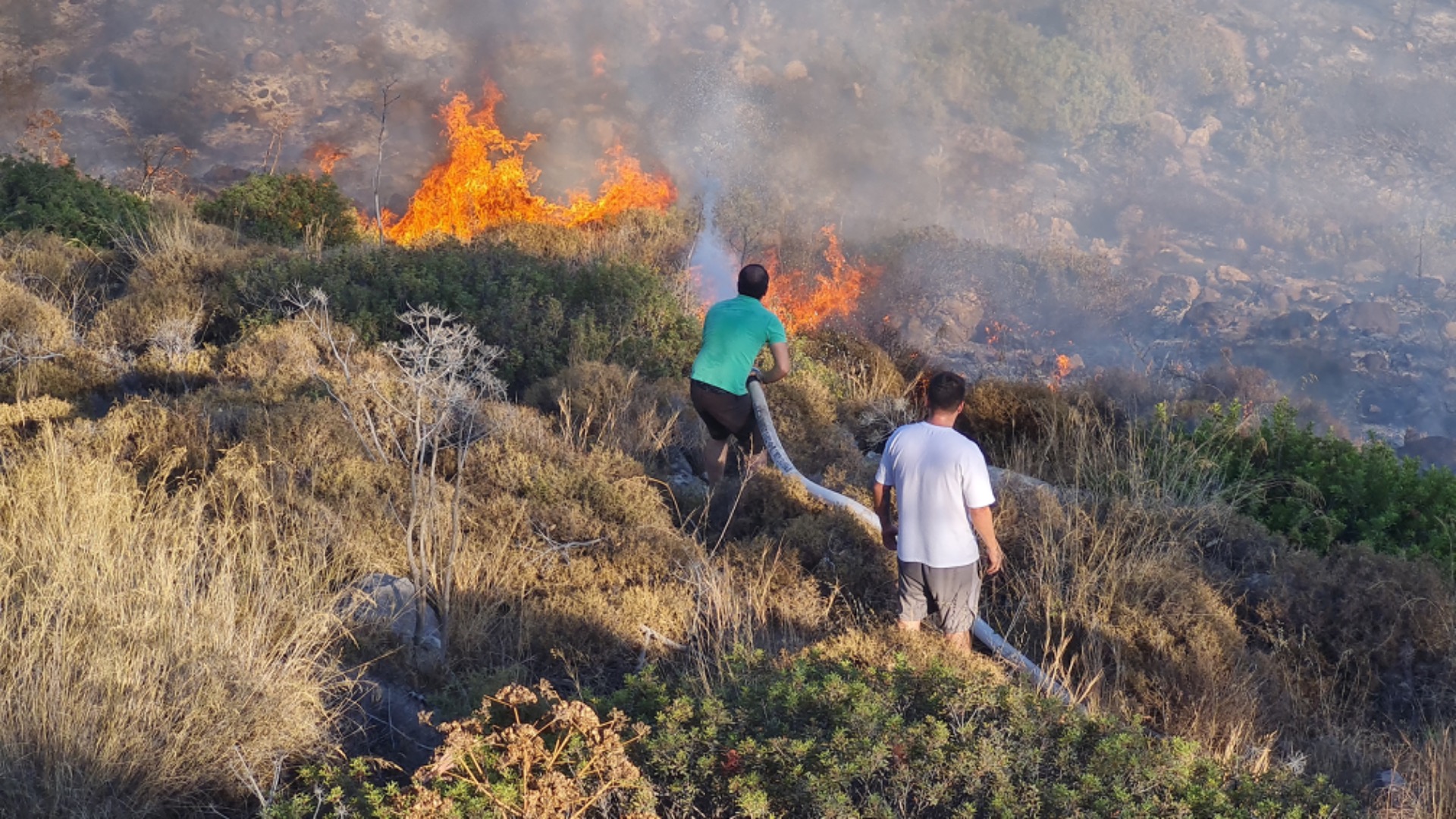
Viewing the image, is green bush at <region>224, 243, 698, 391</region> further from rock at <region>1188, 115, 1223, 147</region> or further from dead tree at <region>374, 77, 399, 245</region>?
rock at <region>1188, 115, 1223, 147</region>

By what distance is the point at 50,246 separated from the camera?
36.1 ft

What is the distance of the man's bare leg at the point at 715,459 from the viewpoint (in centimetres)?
768

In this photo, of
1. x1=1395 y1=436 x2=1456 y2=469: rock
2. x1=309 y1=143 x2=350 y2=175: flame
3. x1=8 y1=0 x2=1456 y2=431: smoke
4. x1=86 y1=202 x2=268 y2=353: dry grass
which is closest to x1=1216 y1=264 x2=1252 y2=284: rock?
x1=8 y1=0 x2=1456 y2=431: smoke

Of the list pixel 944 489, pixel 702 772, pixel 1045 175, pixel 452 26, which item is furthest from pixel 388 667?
pixel 1045 175

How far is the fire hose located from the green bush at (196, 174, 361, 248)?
8.02m

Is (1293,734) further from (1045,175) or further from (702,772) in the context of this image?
(1045,175)

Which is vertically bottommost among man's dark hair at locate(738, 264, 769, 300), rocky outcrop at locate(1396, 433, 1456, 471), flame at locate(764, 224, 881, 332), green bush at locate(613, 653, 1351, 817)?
rocky outcrop at locate(1396, 433, 1456, 471)

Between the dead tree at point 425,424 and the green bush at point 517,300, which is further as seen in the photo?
the green bush at point 517,300

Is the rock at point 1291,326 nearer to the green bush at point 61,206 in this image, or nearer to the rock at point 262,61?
the green bush at point 61,206

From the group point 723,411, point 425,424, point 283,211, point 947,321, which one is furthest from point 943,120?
point 425,424

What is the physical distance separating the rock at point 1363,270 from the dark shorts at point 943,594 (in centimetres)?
2513

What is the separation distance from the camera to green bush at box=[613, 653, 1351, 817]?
3441mm

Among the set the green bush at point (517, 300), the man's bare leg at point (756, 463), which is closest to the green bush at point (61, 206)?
the green bush at point (517, 300)

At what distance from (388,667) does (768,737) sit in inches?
80.6
